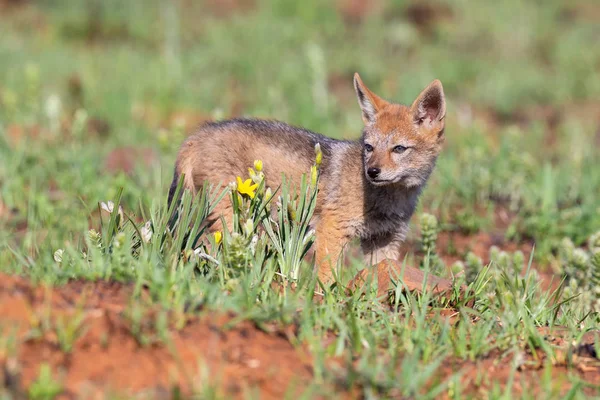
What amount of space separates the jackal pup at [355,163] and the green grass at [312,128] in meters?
0.26

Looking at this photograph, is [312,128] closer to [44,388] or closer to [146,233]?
[146,233]

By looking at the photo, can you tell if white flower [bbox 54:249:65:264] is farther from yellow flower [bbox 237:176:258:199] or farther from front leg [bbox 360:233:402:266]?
front leg [bbox 360:233:402:266]

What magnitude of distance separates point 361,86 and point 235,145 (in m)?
1.00

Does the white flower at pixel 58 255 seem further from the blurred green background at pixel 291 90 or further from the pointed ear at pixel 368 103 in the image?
the pointed ear at pixel 368 103

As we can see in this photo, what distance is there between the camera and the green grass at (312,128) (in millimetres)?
3529

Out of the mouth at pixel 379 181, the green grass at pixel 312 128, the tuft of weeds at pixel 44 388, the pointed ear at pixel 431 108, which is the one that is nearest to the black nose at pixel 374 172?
the mouth at pixel 379 181

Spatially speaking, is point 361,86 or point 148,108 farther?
point 148,108

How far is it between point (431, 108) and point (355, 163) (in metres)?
0.66

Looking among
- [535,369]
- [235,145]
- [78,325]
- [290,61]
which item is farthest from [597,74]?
[78,325]

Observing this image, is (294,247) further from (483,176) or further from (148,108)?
(148,108)

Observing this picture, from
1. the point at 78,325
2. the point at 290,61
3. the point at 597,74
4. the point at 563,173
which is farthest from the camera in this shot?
the point at 597,74

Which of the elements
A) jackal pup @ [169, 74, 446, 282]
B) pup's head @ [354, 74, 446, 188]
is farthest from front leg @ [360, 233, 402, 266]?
pup's head @ [354, 74, 446, 188]

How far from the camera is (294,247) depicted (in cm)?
429

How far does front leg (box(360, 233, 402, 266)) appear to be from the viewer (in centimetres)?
551
